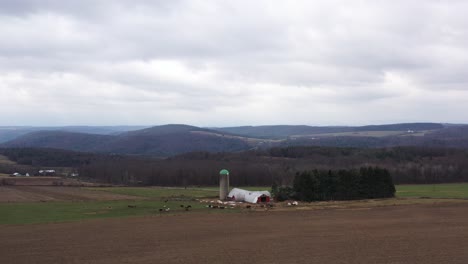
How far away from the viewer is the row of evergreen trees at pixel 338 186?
68.4 m

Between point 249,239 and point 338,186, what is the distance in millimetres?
35510

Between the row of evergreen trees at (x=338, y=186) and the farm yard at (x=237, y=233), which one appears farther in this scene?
the row of evergreen trees at (x=338, y=186)

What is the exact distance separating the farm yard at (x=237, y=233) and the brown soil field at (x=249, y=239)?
2.1 inches

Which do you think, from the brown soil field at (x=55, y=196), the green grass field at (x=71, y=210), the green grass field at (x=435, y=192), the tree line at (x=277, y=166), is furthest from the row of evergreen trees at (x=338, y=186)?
the tree line at (x=277, y=166)

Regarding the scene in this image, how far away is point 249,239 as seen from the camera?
35625 mm

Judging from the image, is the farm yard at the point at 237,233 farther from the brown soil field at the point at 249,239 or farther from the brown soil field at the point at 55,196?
the brown soil field at the point at 55,196

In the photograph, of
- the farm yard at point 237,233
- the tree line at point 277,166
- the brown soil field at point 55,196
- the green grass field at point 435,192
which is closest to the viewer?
the farm yard at point 237,233

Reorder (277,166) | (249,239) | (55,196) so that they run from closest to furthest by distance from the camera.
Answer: (249,239) < (55,196) < (277,166)

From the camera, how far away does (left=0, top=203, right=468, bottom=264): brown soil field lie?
29031 millimetres

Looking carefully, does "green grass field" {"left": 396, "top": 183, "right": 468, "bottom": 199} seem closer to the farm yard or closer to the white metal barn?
the farm yard

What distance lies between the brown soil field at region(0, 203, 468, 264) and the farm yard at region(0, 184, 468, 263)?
0.05m

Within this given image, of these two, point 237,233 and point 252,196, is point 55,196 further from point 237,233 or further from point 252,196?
point 237,233

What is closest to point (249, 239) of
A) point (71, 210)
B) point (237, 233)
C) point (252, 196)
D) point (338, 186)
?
point (237, 233)

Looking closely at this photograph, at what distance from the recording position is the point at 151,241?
115 ft
